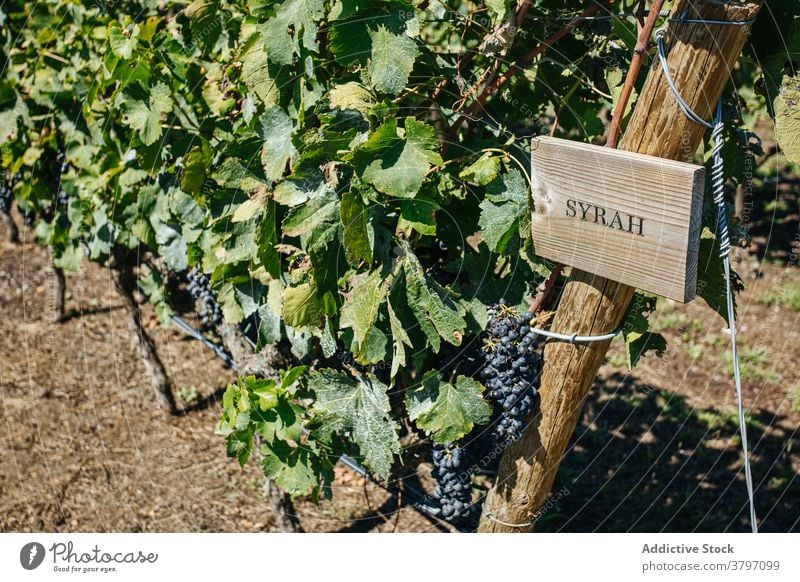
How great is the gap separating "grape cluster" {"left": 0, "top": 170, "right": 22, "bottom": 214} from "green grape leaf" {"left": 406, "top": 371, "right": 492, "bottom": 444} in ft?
10.1

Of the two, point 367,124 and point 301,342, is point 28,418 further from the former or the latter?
point 367,124

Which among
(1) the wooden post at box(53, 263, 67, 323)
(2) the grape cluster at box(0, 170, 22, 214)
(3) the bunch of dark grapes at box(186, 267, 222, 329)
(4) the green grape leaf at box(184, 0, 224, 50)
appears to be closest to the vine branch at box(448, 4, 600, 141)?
(4) the green grape leaf at box(184, 0, 224, 50)

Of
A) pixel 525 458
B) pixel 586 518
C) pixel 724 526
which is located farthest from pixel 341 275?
pixel 724 526

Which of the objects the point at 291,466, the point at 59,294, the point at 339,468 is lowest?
the point at 59,294

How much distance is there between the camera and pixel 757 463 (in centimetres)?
396

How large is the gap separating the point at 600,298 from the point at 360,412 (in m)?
0.78

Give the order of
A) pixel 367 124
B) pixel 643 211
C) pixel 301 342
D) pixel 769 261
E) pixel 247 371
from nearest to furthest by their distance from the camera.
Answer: pixel 643 211
pixel 367 124
pixel 301 342
pixel 247 371
pixel 769 261

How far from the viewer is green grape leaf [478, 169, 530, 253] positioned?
2.11 m

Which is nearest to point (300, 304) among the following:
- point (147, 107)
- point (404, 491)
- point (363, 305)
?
point (363, 305)

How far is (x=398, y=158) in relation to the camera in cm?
195

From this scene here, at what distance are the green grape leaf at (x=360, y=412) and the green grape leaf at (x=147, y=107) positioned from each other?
1.05 meters

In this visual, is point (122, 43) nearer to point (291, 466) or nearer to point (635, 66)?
point (291, 466)

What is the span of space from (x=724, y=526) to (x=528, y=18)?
8.29 ft

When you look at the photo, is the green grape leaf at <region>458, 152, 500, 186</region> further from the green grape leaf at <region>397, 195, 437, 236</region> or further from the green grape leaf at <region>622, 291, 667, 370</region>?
the green grape leaf at <region>622, 291, 667, 370</region>
